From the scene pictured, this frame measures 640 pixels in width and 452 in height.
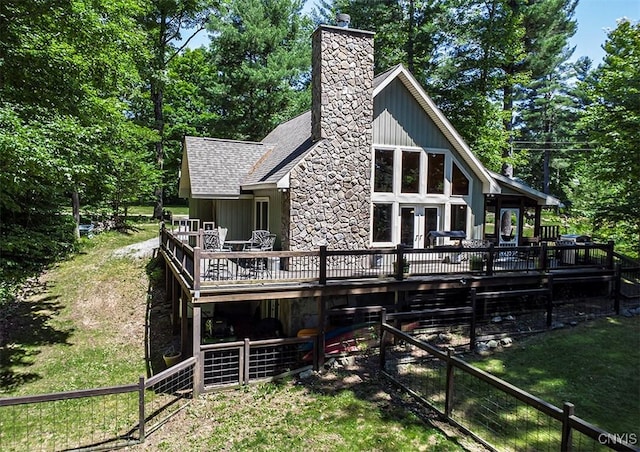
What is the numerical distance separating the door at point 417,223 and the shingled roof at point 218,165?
227 inches

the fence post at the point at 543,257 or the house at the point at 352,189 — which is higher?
the house at the point at 352,189

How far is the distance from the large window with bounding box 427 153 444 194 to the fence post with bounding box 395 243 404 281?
3701 millimetres

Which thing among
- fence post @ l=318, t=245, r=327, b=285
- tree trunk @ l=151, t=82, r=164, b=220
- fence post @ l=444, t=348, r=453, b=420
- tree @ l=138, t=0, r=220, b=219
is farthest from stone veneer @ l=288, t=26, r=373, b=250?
tree trunk @ l=151, t=82, r=164, b=220

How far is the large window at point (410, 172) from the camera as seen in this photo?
40.7 feet

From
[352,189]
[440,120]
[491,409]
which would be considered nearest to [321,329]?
[491,409]

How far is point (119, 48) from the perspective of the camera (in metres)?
11.5

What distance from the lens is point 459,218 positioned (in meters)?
13.1

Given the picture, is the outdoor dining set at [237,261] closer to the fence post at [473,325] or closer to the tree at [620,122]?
the fence post at [473,325]

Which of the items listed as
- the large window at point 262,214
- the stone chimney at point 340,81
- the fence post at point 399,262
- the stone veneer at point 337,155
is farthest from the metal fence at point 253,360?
the stone chimney at point 340,81

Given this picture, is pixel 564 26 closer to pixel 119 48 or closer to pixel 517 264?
pixel 517 264

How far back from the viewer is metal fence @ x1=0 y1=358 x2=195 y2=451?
22.5ft

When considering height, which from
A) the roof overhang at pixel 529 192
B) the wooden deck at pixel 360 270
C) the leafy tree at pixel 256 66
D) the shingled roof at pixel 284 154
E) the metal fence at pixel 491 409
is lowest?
the metal fence at pixel 491 409

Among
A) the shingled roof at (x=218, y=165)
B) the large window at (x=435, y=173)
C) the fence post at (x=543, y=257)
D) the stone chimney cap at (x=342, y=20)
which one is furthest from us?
the shingled roof at (x=218, y=165)

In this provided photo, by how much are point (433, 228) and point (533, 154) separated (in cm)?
2719
